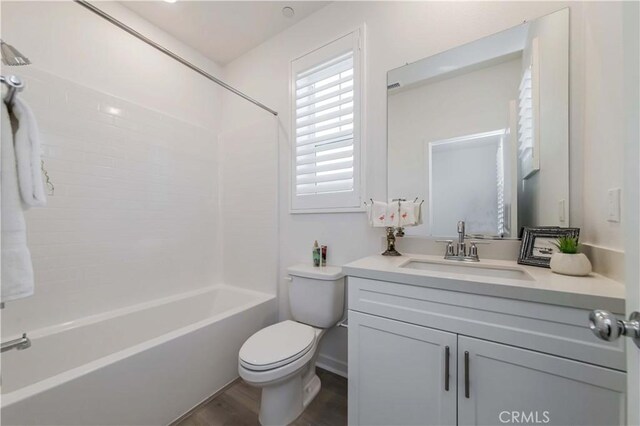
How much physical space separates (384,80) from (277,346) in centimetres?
174

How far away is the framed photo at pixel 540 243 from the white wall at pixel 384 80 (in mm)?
95

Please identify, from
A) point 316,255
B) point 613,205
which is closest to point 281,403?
point 316,255

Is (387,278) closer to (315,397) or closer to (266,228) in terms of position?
(315,397)

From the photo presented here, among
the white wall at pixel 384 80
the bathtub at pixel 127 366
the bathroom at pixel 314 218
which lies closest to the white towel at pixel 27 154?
the bathroom at pixel 314 218

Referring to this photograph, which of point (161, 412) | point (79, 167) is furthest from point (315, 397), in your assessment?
point (79, 167)

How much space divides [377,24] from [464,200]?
4.21 ft

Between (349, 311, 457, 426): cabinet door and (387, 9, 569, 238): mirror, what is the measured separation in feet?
2.22

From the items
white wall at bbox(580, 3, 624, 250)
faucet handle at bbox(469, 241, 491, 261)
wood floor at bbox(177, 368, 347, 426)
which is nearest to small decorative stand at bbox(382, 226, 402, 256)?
faucet handle at bbox(469, 241, 491, 261)

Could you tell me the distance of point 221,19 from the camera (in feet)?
6.17

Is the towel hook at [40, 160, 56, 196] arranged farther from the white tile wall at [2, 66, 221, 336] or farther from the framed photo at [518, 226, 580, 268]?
the framed photo at [518, 226, 580, 268]

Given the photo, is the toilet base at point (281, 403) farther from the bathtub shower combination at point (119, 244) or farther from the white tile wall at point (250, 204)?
the white tile wall at point (250, 204)

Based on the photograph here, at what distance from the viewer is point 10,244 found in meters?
0.74

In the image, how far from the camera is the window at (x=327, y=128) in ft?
5.44

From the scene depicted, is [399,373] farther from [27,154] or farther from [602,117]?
[27,154]
